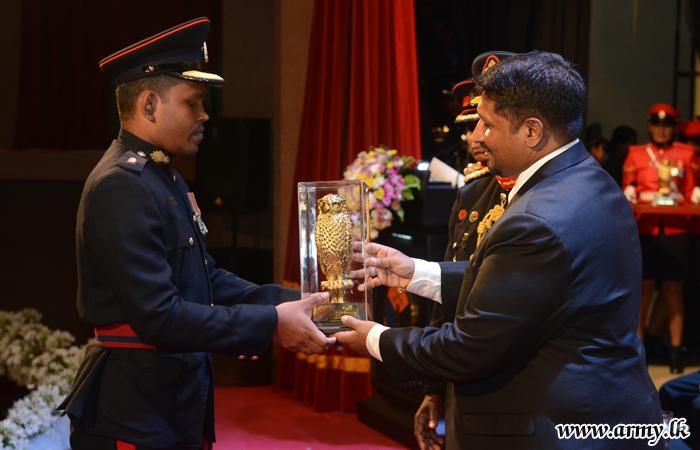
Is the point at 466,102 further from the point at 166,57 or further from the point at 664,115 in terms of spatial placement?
the point at 664,115

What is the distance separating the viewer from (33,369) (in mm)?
3381

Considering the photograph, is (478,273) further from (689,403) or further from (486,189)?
(689,403)

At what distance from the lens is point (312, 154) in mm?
4156

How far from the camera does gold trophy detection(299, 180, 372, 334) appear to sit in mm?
2039

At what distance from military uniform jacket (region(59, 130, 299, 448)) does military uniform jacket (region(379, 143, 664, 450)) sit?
1.95 feet

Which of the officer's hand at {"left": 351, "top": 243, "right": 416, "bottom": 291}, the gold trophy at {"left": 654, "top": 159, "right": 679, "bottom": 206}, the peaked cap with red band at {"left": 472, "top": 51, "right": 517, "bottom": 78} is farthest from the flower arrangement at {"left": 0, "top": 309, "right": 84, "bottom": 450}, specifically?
the gold trophy at {"left": 654, "top": 159, "right": 679, "bottom": 206}

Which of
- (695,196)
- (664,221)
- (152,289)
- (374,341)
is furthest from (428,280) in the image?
(695,196)

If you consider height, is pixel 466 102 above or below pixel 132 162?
above

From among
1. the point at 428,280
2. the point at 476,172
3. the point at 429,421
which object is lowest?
the point at 429,421

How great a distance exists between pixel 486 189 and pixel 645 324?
3.83 metres

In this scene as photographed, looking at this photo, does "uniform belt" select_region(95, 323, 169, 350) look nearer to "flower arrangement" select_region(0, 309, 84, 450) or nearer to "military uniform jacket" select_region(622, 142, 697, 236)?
"flower arrangement" select_region(0, 309, 84, 450)

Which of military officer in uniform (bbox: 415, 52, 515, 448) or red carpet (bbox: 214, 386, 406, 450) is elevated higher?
military officer in uniform (bbox: 415, 52, 515, 448)

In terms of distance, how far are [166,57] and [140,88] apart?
4.3 inches

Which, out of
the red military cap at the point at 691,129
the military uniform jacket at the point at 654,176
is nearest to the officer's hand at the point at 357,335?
the military uniform jacket at the point at 654,176
